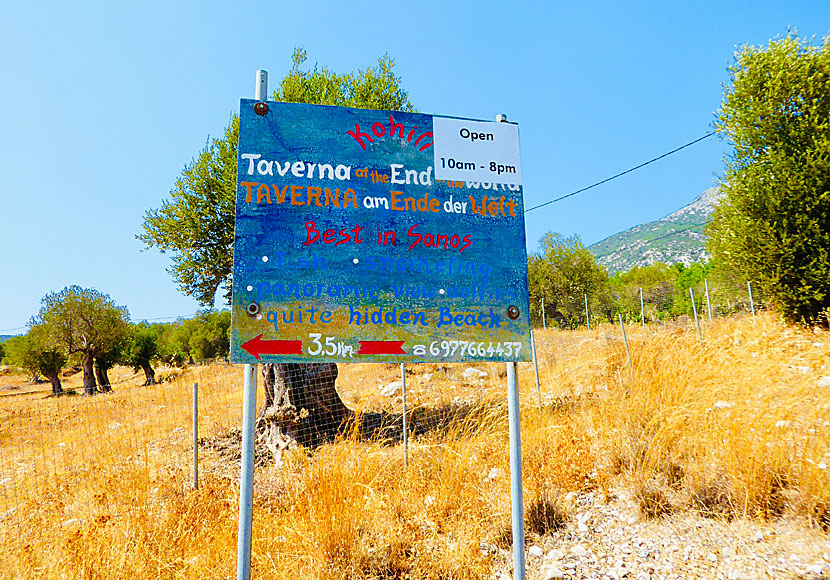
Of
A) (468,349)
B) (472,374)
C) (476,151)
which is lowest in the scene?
(472,374)

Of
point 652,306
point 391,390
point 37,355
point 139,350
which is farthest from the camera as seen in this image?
point 139,350

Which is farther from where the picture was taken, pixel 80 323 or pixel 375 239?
pixel 80 323

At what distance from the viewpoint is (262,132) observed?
10.0ft

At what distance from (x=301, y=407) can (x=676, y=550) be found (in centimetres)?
713

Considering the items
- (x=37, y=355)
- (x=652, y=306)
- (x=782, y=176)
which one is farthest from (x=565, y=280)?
(x=37, y=355)

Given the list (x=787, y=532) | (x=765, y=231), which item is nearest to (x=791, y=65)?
(x=765, y=231)

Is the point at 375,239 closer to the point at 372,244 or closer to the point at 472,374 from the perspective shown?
the point at 372,244

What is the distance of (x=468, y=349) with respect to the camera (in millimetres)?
3168

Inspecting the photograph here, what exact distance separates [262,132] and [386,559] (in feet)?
11.7

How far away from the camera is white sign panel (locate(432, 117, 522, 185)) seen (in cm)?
337

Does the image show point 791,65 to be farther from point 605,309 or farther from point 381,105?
point 605,309

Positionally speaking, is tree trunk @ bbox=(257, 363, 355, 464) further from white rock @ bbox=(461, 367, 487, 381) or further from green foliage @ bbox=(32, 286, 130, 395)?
green foliage @ bbox=(32, 286, 130, 395)

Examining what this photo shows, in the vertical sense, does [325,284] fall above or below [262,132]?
below

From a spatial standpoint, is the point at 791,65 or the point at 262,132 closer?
the point at 262,132
